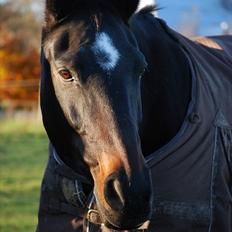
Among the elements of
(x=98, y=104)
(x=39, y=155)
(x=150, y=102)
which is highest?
(x=98, y=104)

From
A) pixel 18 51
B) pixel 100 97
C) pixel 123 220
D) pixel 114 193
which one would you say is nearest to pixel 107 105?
pixel 100 97

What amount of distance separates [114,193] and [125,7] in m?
0.88

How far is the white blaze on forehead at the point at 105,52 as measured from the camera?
8.27 feet

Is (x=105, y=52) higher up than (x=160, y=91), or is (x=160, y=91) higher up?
(x=105, y=52)

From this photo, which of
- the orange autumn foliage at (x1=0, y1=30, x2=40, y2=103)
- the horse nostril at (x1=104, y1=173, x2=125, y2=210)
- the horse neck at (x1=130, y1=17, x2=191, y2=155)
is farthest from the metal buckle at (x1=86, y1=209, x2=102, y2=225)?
the orange autumn foliage at (x1=0, y1=30, x2=40, y2=103)

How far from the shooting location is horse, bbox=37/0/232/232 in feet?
8.11

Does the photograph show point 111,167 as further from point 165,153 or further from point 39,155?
point 39,155

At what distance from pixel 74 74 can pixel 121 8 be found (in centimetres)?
45

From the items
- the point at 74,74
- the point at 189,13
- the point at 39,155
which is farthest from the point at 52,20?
the point at 39,155

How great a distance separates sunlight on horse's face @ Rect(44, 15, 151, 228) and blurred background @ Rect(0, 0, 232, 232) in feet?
1.57

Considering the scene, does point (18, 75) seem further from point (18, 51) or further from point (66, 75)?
point (66, 75)

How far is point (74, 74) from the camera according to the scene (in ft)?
8.38

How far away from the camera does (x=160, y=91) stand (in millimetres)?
3031

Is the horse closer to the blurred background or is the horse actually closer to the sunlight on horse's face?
the sunlight on horse's face
